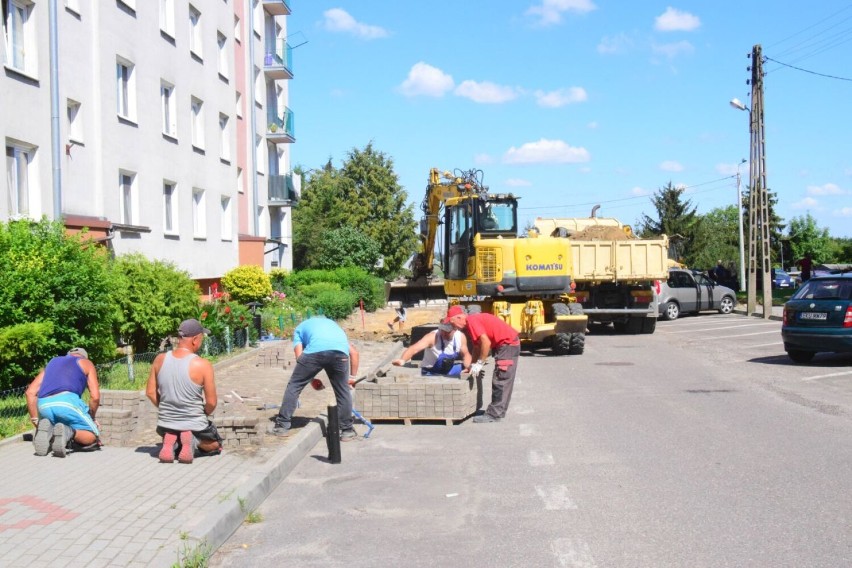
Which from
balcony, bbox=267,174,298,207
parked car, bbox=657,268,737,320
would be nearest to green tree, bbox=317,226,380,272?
balcony, bbox=267,174,298,207

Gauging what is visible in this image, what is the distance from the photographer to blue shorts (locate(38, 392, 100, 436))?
8391 millimetres

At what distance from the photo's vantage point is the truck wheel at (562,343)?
1888cm

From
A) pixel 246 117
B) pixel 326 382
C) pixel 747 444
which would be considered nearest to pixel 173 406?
pixel 747 444

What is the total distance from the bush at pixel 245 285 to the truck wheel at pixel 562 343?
10591mm

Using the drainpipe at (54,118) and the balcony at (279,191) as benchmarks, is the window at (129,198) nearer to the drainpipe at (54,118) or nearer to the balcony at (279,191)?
the drainpipe at (54,118)

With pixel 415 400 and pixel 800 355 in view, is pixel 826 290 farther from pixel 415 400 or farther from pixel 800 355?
pixel 415 400

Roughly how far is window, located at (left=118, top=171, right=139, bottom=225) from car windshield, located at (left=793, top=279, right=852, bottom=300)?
1508cm

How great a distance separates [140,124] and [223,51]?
358 inches

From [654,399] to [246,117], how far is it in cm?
2511

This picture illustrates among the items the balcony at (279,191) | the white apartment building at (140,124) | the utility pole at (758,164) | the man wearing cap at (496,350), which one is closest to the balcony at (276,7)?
the white apartment building at (140,124)

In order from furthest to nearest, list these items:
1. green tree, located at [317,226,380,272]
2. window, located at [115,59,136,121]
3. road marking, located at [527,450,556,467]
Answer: green tree, located at [317,226,380,272], window, located at [115,59,136,121], road marking, located at [527,450,556,467]

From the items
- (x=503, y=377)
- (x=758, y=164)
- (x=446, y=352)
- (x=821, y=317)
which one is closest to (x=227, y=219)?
(x=758, y=164)

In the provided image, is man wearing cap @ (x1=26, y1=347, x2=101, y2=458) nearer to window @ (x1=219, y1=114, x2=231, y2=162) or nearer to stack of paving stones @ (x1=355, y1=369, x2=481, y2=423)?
stack of paving stones @ (x1=355, y1=369, x2=481, y2=423)

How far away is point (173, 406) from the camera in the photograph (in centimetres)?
826
